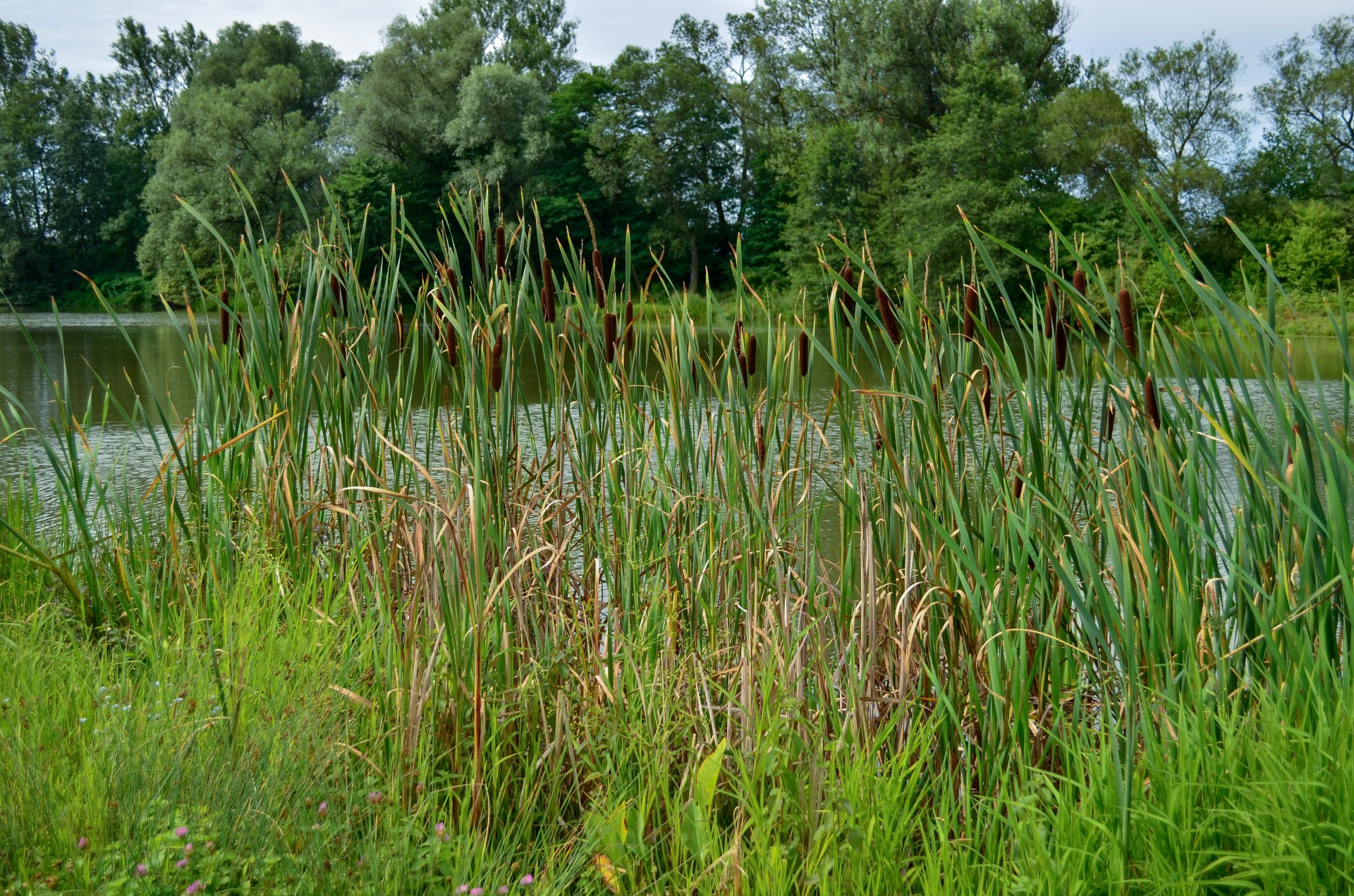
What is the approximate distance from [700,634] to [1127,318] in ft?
3.75

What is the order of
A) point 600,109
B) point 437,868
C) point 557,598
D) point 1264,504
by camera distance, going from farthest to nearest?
point 600,109
point 557,598
point 1264,504
point 437,868

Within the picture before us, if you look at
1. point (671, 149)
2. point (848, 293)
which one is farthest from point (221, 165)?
point (848, 293)

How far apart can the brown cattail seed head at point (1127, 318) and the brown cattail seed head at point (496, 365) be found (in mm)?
1051

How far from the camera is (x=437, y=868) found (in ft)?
4.92

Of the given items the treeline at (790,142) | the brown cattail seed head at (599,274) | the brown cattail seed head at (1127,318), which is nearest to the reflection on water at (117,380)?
the brown cattail seed head at (599,274)

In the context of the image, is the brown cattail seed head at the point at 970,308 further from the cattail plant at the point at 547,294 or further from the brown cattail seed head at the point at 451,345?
the brown cattail seed head at the point at 451,345

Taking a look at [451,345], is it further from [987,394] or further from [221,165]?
[221,165]

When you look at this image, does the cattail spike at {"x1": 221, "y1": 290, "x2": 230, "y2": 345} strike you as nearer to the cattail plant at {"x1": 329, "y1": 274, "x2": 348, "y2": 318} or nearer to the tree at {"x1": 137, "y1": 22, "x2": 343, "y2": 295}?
the cattail plant at {"x1": 329, "y1": 274, "x2": 348, "y2": 318}

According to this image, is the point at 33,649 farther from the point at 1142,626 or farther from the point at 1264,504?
the point at 1264,504

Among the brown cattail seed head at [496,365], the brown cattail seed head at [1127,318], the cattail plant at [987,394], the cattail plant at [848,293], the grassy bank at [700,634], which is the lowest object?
the grassy bank at [700,634]

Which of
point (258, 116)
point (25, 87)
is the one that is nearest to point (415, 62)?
point (258, 116)

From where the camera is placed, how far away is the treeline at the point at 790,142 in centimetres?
2550

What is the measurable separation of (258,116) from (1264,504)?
35814 millimetres

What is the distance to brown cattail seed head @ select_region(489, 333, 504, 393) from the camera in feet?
6.13
